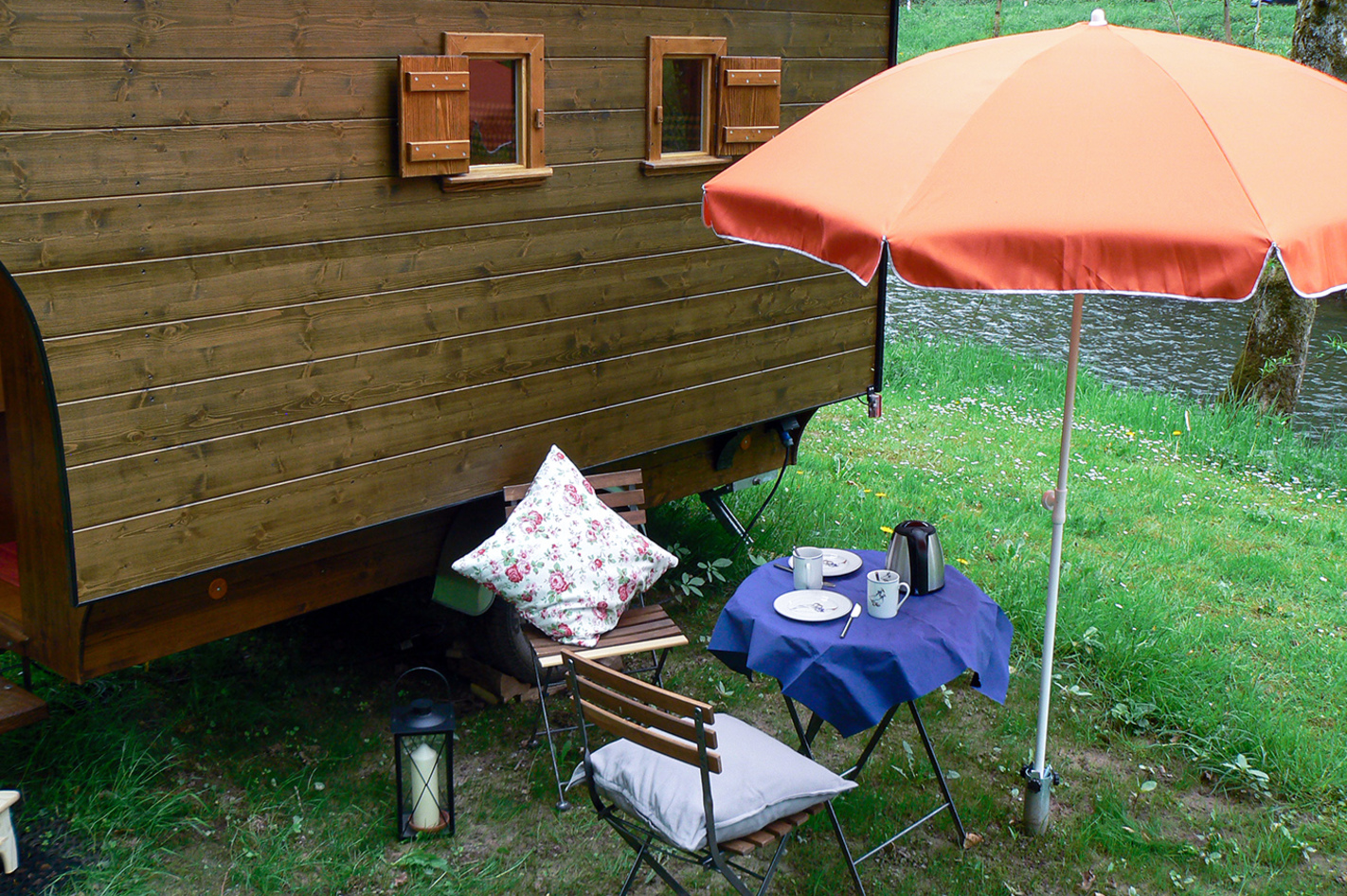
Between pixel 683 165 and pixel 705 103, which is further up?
pixel 705 103

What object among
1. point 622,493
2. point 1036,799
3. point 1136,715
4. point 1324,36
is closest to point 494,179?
point 622,493

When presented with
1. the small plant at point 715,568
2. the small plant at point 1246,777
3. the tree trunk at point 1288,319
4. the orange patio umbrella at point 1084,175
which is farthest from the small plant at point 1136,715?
the tree trunk at point 1288,319

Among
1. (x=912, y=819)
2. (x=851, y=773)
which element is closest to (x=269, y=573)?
(x=851, y=773)

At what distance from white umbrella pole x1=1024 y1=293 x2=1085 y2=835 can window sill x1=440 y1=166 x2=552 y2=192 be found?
1.94 meters

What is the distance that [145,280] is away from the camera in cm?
330

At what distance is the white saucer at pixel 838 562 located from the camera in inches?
157

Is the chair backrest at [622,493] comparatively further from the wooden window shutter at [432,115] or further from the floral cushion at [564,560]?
the wooden window shutter at [432,115]

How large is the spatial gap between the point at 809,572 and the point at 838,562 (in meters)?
0.25

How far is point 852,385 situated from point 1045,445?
9.68 feet

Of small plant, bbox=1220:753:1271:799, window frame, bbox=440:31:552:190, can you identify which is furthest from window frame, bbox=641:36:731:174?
small plant, bbox=1220:753:1271:799

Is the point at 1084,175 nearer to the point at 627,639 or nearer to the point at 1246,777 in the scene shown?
the point at 627,639

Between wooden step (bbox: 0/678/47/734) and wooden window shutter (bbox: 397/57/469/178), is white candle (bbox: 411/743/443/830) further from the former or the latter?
wooden window shutter (bbox: 397/57/469/178)

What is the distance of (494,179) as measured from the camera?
410cm

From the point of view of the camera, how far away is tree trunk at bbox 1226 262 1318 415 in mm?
9047
